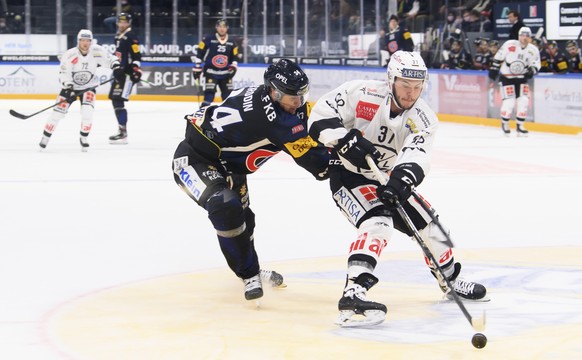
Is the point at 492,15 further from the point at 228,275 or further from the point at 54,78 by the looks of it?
the point at 228,275

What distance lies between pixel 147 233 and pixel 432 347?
317cm

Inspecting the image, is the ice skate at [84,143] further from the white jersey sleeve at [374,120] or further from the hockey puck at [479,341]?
the hockey puck at [479,341]

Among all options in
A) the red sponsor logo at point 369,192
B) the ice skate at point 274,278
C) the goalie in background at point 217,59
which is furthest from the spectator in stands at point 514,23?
the red sponsor logo at point 369,192

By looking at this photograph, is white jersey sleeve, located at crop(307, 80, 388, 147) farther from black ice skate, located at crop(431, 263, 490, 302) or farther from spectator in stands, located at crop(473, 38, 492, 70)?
spectator in stands, located at crop(473, 38, 492, 70)

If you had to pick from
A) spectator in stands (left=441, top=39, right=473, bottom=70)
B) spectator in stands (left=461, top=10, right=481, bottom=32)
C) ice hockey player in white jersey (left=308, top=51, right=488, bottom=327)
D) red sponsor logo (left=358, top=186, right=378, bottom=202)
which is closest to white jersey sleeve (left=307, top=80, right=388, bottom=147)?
ice hockey player in white jersey (left=308, top=51, right=488, bottom=327)

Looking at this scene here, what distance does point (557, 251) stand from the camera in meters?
6.20

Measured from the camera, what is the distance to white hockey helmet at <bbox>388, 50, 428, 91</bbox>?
15.0 feet

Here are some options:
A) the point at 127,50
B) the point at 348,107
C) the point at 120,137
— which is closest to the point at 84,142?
the point at 120,137

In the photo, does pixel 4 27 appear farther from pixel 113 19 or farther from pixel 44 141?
pixel 44 141

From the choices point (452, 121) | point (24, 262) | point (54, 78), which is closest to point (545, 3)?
point (452, 121)

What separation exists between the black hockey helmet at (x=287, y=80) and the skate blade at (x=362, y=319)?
0.96m

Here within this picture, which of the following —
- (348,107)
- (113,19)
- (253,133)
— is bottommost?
(253,133)

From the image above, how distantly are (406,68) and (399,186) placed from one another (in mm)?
532

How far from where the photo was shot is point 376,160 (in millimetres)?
4582
